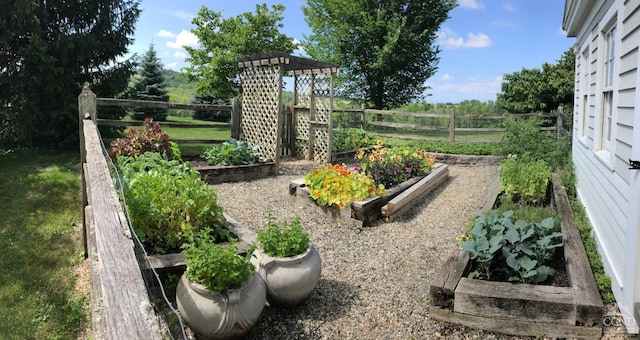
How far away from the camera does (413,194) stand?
6.79m

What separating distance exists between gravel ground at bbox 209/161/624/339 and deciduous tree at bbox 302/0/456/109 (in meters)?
15.2

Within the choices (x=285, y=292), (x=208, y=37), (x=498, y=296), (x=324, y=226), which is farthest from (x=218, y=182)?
(x=208, y=37)

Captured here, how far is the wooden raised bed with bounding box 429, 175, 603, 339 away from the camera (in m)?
3.03

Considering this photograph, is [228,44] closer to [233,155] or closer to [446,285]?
[233,155]

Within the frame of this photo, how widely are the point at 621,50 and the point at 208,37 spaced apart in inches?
828

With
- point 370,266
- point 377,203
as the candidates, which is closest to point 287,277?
point 370,266

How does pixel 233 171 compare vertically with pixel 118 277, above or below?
below

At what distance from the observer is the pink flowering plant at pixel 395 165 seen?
7182 mm

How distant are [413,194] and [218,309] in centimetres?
452

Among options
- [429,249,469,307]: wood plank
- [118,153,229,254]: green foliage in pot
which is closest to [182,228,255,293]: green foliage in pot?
[118,153,229,254]: green foliage in pot

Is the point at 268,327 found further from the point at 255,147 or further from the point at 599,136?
the point at 255,147

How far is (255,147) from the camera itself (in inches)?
366

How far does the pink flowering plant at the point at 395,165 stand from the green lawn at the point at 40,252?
4.37m

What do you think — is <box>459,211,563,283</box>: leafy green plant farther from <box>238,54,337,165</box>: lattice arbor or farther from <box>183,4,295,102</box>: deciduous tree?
<box>183,4,295,102</box>: deciduous tree
